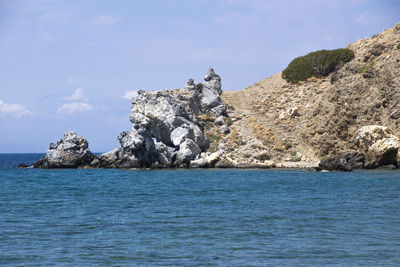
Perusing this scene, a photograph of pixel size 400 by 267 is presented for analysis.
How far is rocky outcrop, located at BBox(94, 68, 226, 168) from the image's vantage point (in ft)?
217

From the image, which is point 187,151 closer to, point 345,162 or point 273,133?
point 273,133

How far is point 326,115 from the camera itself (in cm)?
7044

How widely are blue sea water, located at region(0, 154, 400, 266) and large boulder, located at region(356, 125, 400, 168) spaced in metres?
17.8

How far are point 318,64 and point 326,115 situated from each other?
32921 millimetres

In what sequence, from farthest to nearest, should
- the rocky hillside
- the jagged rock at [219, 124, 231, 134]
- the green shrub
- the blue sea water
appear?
1. the green shrub
2. the jagged rock at [219, 124, 231, 134]
3. the rocky hillside
4. the blue sea water

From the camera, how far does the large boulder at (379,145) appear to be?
53469mm

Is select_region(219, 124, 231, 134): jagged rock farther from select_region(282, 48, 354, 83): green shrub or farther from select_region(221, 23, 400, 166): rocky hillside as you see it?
select_region(282, 48, 354, 83): green shrub

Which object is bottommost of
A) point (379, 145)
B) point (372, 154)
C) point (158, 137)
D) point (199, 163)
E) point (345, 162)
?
point (345, 162)

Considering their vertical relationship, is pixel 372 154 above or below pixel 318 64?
below

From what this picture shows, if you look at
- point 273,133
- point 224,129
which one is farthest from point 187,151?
point 273,133

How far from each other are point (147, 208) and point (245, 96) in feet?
250

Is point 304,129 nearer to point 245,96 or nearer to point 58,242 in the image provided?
point 245,96

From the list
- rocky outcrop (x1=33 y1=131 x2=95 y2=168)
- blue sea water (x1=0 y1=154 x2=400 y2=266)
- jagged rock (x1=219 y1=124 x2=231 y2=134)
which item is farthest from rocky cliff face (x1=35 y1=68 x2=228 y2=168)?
blue sea water (x1=0 y1=154 x2=400 y2=266)

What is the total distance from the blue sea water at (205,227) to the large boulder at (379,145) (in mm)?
17812
